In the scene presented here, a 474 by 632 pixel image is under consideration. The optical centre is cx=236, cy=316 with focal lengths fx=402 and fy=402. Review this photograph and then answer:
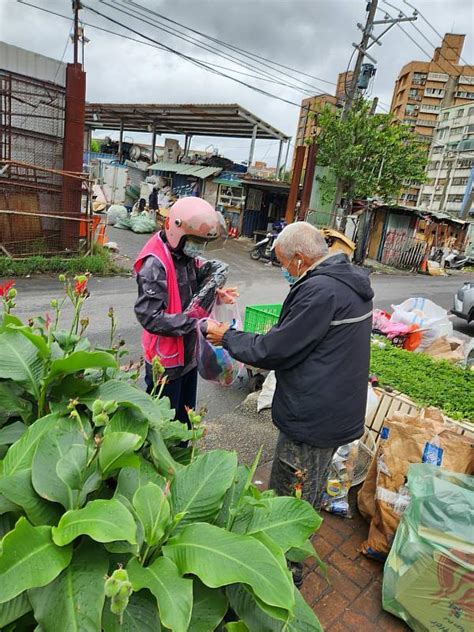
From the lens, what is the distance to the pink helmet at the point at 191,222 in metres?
2.18

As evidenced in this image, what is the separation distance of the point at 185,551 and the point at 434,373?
3225 mm

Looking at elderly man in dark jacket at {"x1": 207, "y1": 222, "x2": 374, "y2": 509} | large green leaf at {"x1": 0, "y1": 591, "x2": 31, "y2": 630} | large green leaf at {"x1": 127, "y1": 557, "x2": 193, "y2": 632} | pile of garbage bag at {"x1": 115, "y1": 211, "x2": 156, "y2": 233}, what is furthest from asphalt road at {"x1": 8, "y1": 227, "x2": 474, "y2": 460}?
large green leaf at {"x1": 0, "y1": 591, "x2": 31, "y2": 630}

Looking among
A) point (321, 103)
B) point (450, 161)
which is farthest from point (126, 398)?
point (450, 161)

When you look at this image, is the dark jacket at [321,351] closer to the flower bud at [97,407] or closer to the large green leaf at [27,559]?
the flower bud at [97,407]

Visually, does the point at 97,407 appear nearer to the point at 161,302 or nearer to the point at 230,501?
the point at 230,501

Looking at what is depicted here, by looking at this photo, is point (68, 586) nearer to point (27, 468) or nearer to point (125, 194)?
point (27, 468)

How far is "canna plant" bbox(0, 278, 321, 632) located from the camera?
2.40ft

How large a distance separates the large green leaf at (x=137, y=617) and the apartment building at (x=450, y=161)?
5119cm

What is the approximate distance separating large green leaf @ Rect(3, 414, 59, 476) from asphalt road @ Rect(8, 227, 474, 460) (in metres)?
2.44

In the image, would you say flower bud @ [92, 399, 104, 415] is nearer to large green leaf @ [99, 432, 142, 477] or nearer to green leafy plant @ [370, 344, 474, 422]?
large green leaf @ [99, 432, 142, 477]

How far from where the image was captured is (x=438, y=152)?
5656 cm

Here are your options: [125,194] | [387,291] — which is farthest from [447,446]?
[125,194]

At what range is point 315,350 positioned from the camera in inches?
73.5

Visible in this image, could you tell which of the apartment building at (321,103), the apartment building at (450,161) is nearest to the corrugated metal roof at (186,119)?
the apartment building at (321,103)
